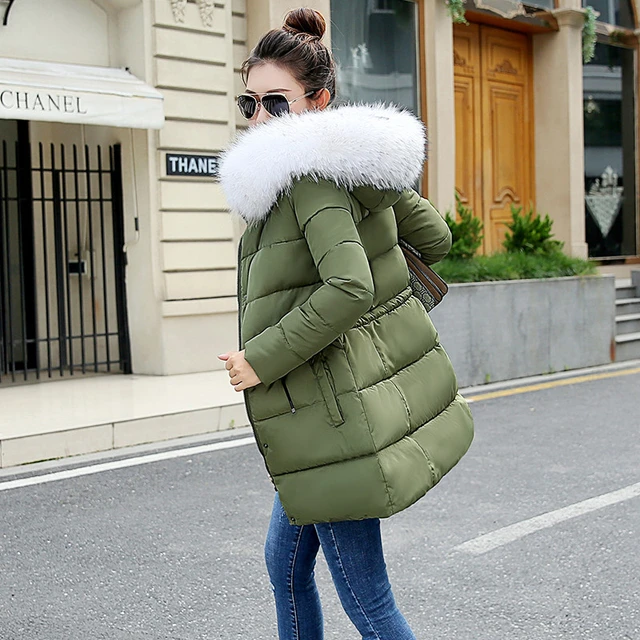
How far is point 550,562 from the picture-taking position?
4.30 meters

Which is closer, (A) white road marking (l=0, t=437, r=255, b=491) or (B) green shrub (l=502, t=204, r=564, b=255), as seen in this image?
(A) white road marking (l=0, t=437, r=255, b=491)

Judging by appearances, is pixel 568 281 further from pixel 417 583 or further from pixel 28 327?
pixel 417 583

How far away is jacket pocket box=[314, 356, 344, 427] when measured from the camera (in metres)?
2.34

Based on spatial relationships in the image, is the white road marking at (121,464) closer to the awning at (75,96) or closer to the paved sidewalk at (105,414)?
the paved sidewalk at (105,414)

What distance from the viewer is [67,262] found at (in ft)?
34.3

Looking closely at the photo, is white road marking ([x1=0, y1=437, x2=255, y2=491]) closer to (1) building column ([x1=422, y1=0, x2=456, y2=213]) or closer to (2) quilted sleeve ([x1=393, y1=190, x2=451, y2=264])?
(2) quilted sleeve ([x1=393, y1=190, x2=451, y2=264])

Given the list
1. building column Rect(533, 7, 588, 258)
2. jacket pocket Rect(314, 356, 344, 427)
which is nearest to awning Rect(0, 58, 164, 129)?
jacket pocket Rect(314, 356, 344, 427)

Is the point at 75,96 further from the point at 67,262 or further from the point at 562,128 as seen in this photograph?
the point at 562,128

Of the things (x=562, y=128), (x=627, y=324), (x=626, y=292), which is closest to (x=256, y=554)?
(x=627, y=324)

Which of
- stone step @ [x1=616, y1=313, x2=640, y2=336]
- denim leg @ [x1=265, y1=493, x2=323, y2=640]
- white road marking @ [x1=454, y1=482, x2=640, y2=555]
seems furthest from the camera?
stone step @ [x1=616, y1=313, x2=640, y2=336]

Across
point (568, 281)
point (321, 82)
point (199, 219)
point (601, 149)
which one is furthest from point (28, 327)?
point (601, 149)

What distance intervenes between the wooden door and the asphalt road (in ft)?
27.7

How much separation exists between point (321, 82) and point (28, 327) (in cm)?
864

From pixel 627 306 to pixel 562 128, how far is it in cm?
373
